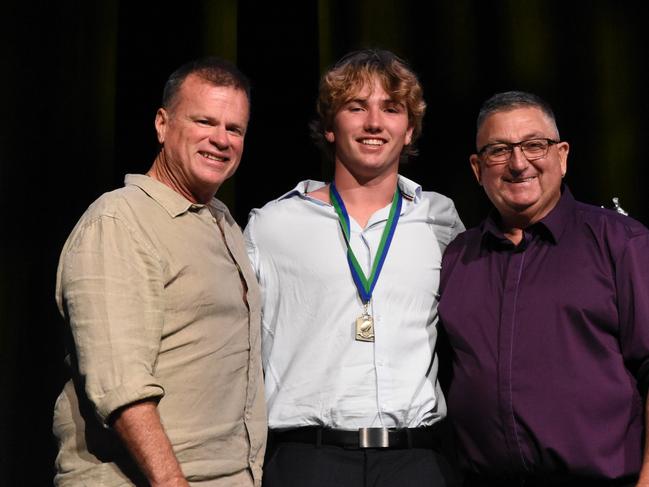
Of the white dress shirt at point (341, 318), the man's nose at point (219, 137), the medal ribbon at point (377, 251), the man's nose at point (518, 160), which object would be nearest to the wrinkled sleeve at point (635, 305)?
the man's nose at point (518, 160)

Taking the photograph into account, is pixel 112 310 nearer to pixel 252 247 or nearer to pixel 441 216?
pixel 252 247

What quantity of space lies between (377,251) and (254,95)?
1.09 metres

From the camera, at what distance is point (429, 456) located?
93.9 inches

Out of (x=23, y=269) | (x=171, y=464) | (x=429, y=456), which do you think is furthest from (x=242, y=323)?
(x=23, y=269)

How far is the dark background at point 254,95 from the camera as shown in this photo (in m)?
3.15

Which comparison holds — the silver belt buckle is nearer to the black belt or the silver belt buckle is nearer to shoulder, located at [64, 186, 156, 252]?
the black belt

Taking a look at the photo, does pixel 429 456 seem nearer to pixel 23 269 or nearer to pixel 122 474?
pixel 122 474

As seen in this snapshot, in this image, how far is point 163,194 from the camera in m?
2.21

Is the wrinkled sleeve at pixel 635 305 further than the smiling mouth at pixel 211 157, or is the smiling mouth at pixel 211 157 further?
the smiling mouth at pixel 211 157

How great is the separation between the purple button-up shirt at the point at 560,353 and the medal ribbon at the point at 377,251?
0.27 m

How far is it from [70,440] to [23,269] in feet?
4.32

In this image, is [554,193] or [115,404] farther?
[554,193]

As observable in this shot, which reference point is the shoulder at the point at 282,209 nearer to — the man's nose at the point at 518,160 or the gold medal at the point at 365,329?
the gold medal at the point at 365,329

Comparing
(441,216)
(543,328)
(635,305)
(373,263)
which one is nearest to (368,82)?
(441,216)
